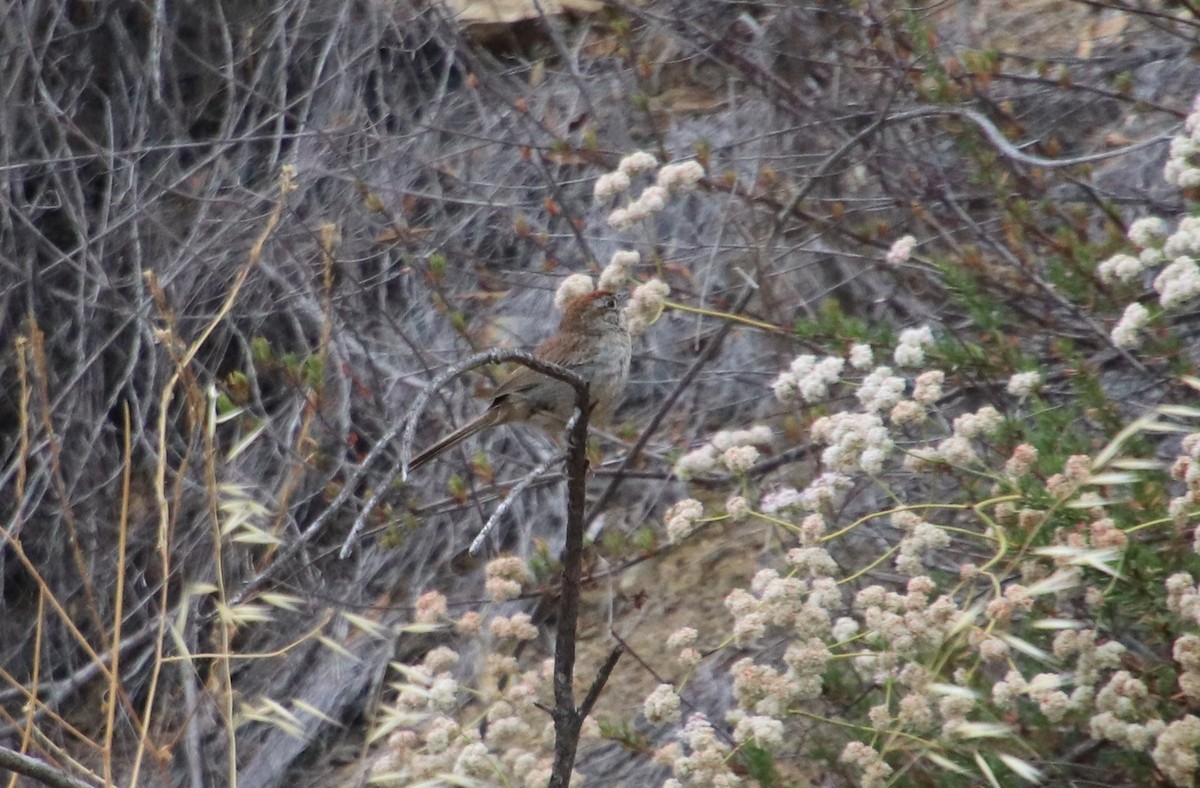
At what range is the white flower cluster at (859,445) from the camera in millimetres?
3498

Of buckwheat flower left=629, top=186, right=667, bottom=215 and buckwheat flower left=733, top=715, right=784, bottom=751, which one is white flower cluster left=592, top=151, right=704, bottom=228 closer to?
buckwheat flower left=629, top=186, right=667, bottom=215

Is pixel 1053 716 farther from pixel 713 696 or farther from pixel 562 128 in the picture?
pixel 562 128

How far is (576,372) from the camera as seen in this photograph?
5.33 m

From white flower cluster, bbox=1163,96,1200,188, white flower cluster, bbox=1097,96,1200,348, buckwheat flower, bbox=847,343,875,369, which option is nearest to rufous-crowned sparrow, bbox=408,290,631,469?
buckwheat flower, bbox=847,343,875,369

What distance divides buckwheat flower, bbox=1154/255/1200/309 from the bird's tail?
89.3 inches

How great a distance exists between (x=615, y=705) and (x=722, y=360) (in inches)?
66.3

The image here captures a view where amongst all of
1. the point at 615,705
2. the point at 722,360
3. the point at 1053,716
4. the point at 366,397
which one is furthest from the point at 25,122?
the point at 1053,716

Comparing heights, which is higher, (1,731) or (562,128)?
(562,128)

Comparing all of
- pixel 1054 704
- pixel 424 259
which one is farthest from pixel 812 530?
pixel 424 259

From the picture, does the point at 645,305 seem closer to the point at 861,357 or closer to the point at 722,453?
the point at 722,453

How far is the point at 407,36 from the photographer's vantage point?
7586 mm

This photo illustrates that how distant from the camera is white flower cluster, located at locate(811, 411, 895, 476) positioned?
350 cm

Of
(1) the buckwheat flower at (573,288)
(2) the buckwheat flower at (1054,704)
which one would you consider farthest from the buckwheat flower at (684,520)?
(1) the buckwheat flower at (573,288)

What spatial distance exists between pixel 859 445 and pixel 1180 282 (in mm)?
832
